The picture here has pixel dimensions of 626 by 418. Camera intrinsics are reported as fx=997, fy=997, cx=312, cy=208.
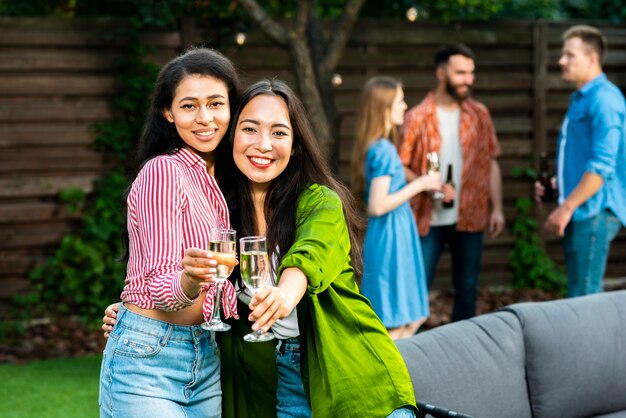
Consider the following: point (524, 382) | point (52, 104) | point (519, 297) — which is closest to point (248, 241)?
point (524, 382)

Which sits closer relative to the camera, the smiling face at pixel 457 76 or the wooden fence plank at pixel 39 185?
the smiling face at pixel 457 76

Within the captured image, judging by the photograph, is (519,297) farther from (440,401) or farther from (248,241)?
(248,241)

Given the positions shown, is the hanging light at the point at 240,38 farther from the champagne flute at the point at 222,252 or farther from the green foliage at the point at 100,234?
the champagne flute at the point at 222,252

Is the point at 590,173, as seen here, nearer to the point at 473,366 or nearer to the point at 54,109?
the point at 473,366

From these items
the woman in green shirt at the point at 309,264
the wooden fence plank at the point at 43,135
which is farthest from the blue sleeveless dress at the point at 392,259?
the woman in green shirt at the point at 309,264

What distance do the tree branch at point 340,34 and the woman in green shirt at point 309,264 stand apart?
Result: 13.2 feet

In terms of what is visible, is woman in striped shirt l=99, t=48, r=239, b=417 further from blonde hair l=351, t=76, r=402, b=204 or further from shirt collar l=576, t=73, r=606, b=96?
shirt collar l=576, t=73, r=606, b=96

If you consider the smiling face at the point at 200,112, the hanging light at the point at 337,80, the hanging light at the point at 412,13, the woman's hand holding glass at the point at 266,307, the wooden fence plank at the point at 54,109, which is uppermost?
the hanging light at the point at 412,13

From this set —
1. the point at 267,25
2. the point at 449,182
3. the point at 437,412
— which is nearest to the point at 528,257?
the point at 449,182

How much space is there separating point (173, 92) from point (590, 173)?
3.41 metres

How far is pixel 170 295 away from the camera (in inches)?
104

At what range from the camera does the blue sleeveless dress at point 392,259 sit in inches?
235

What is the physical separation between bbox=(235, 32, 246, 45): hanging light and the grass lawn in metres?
2.69

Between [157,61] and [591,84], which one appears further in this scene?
[157,61]
